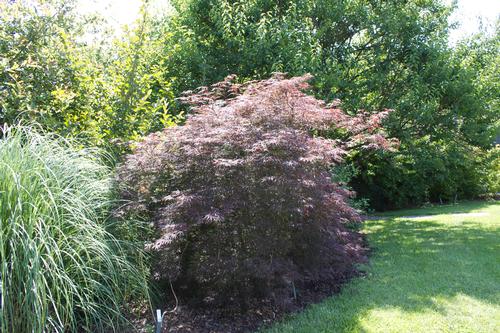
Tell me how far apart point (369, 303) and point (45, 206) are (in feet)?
11.0

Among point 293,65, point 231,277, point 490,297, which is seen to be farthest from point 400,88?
point 231,277

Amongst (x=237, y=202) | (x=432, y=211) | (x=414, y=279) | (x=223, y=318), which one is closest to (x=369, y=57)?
(x=414, y=279)

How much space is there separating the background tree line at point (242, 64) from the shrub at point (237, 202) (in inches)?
44.1

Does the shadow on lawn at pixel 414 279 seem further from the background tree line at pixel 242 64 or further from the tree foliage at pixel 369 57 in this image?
the tree foliage at pixel 369 57

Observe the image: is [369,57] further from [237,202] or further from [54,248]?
[54,248]

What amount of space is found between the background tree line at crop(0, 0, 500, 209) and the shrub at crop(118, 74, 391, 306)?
112 centimetres

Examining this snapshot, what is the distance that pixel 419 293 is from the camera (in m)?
4.83

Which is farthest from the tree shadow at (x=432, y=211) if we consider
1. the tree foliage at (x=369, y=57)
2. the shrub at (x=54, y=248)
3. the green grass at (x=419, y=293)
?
the shrub at (x=54, y=248)

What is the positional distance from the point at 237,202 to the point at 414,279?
2.86 metres

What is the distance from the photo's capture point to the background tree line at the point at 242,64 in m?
5.76

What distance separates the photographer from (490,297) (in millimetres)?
4648

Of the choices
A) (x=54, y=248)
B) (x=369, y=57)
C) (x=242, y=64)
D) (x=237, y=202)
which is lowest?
(x=54, y=248)

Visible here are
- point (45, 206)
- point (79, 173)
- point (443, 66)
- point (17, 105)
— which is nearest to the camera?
point (45, 206)

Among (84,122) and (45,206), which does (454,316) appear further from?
(84,122)
